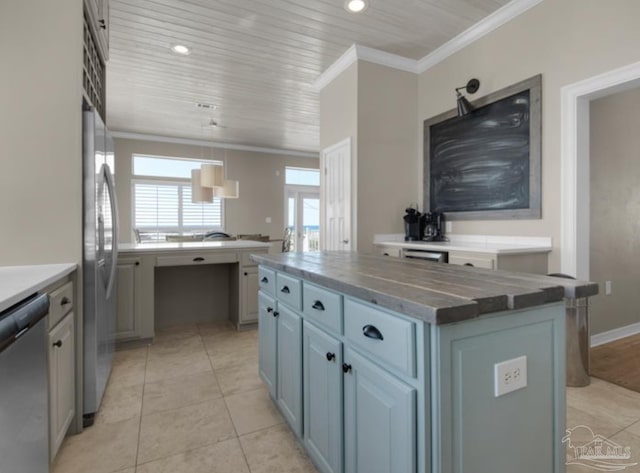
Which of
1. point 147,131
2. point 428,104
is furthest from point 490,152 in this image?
point 147,131

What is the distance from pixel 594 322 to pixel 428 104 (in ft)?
8.66

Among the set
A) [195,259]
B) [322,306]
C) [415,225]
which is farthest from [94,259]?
[415,225]

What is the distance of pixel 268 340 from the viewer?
1997mm

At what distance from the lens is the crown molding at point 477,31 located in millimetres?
2863

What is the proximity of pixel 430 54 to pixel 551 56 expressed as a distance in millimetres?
1306

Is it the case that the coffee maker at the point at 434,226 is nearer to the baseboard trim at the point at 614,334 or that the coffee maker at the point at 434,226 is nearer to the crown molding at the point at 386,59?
the baseboard trim at the point at 614,334

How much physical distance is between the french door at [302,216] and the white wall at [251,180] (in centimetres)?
26

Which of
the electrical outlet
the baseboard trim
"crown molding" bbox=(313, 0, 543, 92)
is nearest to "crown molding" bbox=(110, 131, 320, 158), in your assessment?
"crown molding" bbox=(313, 0, 543, 92)

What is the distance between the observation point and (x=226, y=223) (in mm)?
7684

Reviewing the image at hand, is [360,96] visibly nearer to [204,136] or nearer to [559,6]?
[559,6]

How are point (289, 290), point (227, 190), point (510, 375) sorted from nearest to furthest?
point (510, 375) < point (289, 290) < point (227, 190)

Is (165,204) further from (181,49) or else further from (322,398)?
(322,398)

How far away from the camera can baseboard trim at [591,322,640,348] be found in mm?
2977

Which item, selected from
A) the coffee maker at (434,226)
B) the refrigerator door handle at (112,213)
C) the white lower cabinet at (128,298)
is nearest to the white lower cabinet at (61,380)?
the refrigerator door handle at (112,213)
